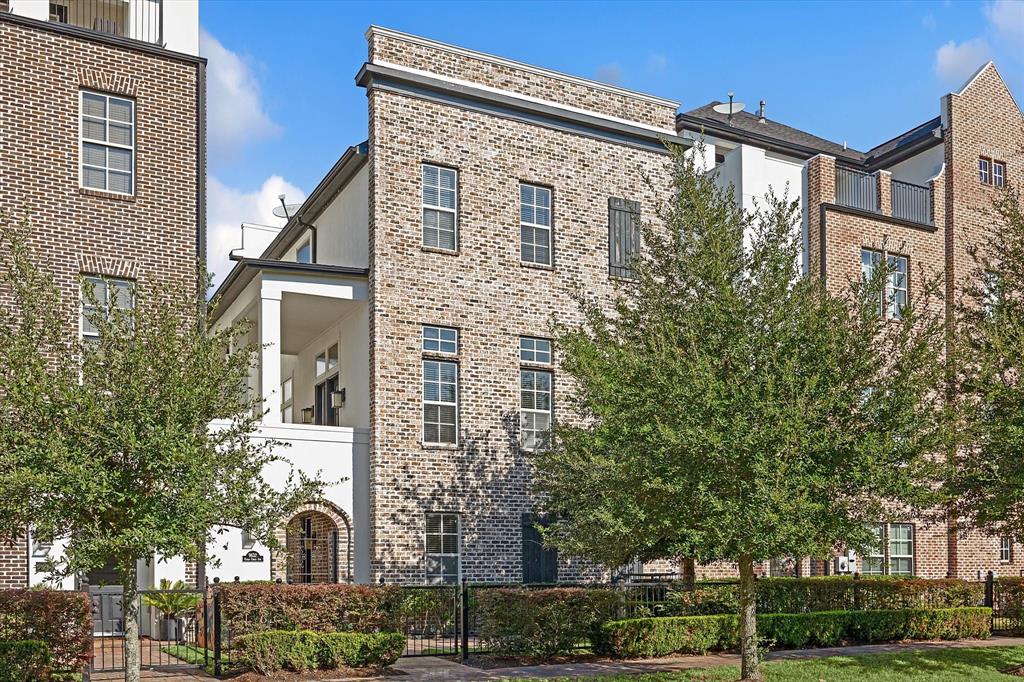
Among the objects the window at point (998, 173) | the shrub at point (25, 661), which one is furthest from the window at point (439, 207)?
the window at point (998, 173)

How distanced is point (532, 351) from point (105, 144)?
9.68 m

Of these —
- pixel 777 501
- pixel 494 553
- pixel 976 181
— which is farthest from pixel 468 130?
pixel 976 181

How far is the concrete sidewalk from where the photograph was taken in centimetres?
1532

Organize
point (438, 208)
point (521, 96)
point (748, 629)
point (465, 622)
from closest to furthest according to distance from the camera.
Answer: point (748, 629) → point (465, 622) → point (438, 208) → point (521, 96)

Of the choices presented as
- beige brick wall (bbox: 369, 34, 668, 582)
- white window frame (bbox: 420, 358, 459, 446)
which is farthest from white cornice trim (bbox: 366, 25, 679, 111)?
white window frame (bbox: 420, 358, 459, 446)

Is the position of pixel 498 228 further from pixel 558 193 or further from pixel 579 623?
pixel 579 623

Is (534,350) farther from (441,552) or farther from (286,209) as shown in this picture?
(286,209)

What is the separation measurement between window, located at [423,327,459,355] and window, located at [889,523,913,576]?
12705mm

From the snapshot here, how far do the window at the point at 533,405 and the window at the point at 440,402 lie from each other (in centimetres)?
159

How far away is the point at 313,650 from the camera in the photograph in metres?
14.9

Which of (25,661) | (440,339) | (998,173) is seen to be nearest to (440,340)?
(440,339)

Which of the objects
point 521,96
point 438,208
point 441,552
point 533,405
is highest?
point 521,96

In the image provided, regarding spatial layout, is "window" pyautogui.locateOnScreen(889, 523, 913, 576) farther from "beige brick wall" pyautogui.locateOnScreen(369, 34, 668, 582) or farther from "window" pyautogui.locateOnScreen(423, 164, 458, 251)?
"window" pyautogui.locateOnScreen(423, 164, 458, 251)

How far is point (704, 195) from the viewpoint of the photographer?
14.9m
